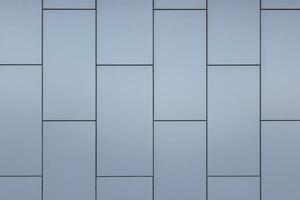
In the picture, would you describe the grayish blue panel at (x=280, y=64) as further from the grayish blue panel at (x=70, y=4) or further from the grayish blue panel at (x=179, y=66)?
the grayish blue panel at (x=70, y=4)

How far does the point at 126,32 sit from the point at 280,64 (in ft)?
2.05

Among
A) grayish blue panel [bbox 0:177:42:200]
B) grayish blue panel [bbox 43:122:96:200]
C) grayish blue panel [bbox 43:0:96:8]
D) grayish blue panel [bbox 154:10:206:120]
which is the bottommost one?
grayish blue panel [bbox 0:177:42:200]

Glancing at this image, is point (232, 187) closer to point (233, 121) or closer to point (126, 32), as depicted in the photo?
point (233, 121)

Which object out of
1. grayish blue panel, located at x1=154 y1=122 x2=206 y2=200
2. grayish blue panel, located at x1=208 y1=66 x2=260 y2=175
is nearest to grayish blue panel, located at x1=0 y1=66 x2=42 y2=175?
grayish blue panel, located at x1=154 y1=122 x2=206 y2=200

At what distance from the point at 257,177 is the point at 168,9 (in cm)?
75

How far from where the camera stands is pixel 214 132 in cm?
200

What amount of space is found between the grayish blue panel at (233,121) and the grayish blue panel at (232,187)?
0.03 metres

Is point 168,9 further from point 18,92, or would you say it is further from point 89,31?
point 18,92

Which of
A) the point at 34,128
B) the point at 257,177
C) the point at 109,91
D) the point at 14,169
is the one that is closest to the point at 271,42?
the point at 257,177

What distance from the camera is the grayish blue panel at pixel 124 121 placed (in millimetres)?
1996

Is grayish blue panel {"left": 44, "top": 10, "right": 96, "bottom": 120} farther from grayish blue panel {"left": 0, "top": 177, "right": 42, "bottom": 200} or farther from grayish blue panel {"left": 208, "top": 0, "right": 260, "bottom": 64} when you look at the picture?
grayish blue panel {"left": 208, "top": 0, "right": 260, "bottom": 64}

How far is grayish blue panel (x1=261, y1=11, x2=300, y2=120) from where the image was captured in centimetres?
201

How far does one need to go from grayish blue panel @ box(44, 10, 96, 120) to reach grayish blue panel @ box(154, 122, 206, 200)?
0.99 feet

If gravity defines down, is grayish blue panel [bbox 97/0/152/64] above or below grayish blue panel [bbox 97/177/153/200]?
above
